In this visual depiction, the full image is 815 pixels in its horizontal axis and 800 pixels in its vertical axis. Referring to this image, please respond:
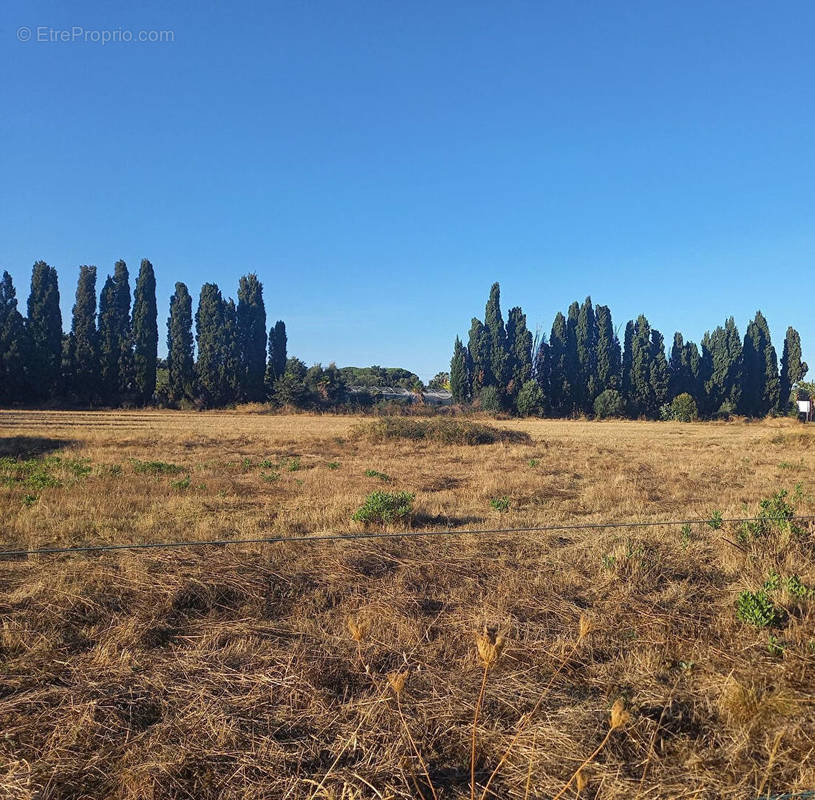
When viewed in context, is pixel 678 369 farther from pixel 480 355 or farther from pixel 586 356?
pixel 480 355

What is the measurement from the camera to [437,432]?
60.4 ft

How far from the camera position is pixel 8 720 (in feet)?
8.60

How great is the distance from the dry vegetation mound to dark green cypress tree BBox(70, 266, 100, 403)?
30.5m

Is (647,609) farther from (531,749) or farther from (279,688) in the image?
(279,688)

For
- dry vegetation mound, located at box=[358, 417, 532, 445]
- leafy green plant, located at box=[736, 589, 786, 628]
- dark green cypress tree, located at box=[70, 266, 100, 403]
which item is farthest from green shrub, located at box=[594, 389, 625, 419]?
leafy green plant, located at box=[736, 589, 786, 628]

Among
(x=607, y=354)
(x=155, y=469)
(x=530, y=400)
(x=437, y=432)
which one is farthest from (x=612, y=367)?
(x=155, y=469)

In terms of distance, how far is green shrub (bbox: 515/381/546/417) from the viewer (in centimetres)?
4566

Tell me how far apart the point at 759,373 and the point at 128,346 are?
2077 inches

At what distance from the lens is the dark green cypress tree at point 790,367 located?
5041 cm

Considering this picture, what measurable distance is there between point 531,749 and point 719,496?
25.2 ft

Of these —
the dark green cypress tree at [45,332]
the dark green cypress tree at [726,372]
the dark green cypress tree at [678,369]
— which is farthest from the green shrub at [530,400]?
the dark green cypress tree at [45,332]

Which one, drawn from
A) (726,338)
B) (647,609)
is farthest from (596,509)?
(726,338)

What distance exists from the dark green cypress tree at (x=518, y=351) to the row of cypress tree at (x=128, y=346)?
20.2 meters

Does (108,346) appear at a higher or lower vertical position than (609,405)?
higher
